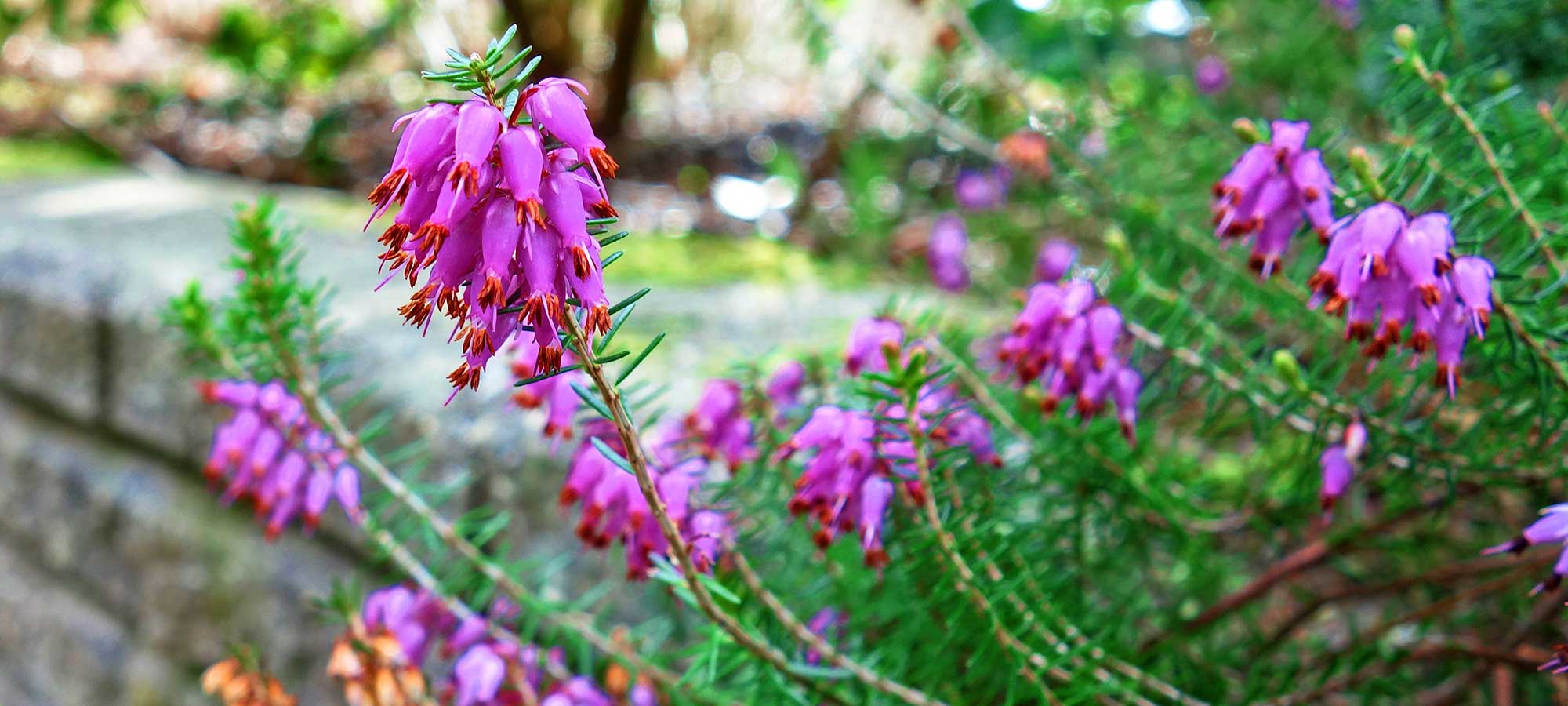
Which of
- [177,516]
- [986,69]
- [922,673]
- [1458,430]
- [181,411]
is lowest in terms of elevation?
[177,516]

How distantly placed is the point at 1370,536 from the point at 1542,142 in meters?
0.34

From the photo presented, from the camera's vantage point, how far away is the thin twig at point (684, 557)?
1.33 feet

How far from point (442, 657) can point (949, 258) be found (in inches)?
51.6

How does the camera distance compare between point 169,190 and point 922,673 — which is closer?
point 922,673

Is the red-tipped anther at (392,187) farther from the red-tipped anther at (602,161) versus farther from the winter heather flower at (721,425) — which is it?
the winter heather flower at (721,425)

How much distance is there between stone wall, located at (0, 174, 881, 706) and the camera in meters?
1.20

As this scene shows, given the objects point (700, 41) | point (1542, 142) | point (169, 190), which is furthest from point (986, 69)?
point (700, 41)

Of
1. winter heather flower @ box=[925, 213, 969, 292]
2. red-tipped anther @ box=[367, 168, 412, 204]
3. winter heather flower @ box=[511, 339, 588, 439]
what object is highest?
red-tipped anther @ box=[367, 168, 412, 204]

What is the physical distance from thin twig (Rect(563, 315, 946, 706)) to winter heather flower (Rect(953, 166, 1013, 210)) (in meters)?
1.68

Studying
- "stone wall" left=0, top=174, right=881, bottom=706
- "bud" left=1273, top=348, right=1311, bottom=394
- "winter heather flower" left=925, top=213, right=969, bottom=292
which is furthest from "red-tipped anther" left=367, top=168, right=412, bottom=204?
"winter heather flower" left=925, top=213, right=969, bottom=292

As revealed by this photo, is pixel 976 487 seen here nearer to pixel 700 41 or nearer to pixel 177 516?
pixel 177 516

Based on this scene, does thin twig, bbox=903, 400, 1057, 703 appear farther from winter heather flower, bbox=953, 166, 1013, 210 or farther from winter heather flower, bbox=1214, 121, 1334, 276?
winter heather flower, bbox=953, 166, 1013, 210

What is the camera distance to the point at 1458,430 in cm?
86

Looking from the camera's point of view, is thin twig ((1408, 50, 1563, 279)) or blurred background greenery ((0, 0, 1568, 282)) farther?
blurred background greenery ((0, 0, 1568, 282))
